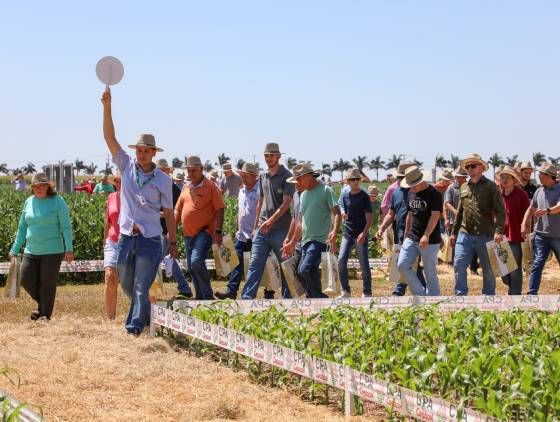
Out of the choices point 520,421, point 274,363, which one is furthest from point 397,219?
point 520,421

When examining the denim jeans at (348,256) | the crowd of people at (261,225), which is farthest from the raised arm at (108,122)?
the denim jeans at (348,256)

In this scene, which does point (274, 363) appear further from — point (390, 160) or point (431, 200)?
point (390, 160)

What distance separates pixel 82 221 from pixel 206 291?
6.56 m

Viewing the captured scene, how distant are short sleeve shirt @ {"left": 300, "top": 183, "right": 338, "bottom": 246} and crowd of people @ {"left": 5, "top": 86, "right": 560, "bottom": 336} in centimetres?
1

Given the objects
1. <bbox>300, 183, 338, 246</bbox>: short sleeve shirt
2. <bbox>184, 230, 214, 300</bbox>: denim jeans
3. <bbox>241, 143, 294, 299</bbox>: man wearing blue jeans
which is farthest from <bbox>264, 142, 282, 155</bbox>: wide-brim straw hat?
<bbox>184, 230, 214, 300</bbox>: denim jeans

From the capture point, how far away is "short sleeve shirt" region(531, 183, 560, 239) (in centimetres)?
1334

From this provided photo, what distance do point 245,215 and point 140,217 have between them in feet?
13.0

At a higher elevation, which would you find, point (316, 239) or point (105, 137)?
point (105, 137)

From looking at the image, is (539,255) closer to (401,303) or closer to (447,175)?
(401,303)

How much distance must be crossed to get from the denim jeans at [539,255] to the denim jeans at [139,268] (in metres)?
5.49

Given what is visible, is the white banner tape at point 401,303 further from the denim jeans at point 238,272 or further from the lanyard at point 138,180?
the denim jeans at point 238,272

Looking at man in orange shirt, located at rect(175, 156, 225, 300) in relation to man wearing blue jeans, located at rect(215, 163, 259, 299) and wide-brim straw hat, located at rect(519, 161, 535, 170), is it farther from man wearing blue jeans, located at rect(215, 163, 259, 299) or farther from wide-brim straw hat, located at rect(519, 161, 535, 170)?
wide-brim straw hat, located at rect(519, 161, 535, 170)

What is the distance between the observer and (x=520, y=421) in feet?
19.3

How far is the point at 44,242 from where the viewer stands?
1164cm
